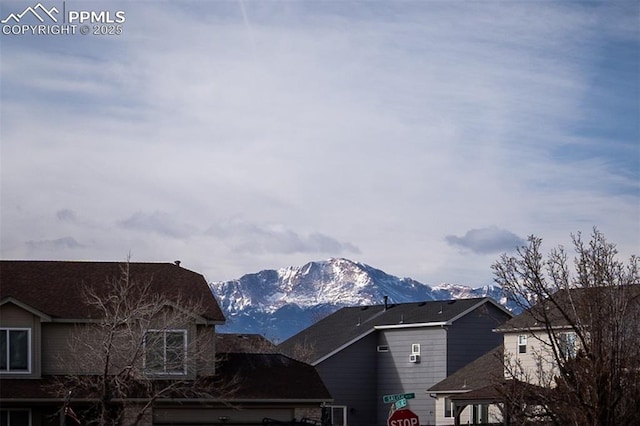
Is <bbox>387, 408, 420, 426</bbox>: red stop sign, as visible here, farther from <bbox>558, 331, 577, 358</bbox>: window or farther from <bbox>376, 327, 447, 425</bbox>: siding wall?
<bbox>376, 327, 447, 425</bbox>: siding wall

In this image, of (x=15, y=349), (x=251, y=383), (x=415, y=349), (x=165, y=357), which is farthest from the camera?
(x=415, y=349)

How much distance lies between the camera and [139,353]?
35.6m

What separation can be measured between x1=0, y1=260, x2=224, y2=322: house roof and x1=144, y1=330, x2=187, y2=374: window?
4.49ft

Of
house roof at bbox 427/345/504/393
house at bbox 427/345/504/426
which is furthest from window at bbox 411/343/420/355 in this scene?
house roof at bbox 427/345/504/393

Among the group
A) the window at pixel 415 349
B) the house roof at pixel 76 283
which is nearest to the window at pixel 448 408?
the window at pixel 415 349

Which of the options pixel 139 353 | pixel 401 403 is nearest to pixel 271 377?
pixel 139 353

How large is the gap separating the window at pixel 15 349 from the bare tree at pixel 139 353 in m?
1.26

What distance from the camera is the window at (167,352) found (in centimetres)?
3816

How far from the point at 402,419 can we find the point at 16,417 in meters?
19.1

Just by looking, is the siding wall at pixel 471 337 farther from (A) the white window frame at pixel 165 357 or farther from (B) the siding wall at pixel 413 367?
(A) the white window frame at pixel 165 357

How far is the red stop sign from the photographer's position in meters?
23.2

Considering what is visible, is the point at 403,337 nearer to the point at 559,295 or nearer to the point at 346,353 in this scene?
the point at 346,353

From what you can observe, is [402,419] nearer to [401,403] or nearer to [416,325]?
[401,403]

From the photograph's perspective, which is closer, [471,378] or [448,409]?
[471,378]
